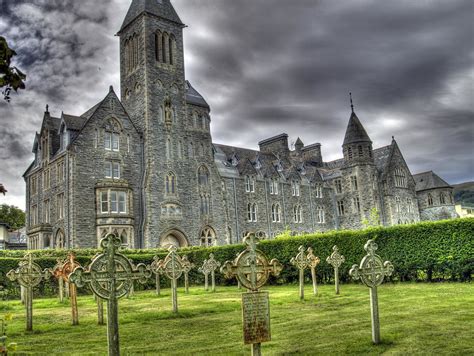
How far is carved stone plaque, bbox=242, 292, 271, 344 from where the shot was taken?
8.50 metres

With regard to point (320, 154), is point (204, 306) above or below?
below

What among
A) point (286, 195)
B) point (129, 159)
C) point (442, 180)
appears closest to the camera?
point (129, 159)

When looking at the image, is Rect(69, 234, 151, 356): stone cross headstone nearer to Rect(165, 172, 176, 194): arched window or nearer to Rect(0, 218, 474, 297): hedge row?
Rect(0, 218, 474, 297): hedge row

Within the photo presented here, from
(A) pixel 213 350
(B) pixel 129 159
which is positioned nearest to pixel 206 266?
(A) pixel 213 350

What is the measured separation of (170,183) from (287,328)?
1358 inches

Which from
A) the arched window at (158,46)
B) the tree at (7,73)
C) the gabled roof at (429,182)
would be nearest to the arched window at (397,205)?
the gabled roof at (429,182)

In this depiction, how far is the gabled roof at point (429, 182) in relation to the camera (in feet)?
250

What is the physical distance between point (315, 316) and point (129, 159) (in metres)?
32.9

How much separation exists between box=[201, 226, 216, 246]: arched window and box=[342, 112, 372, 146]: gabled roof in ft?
90.9

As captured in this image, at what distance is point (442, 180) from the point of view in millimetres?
77375

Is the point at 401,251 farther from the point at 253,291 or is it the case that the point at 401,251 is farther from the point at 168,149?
the point at 168,149

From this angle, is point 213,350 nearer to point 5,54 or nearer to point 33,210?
point 5,54

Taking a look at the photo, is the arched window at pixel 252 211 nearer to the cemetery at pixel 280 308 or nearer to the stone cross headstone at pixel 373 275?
the cemetery at pixel 280 308

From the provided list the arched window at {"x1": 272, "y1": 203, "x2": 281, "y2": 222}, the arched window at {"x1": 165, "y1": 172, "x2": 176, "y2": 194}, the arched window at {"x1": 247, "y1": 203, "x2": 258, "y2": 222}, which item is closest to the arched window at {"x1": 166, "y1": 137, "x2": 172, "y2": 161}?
the arched window at {"x1": 165, "y1": 172, "x2": 176, "y2": 194}
